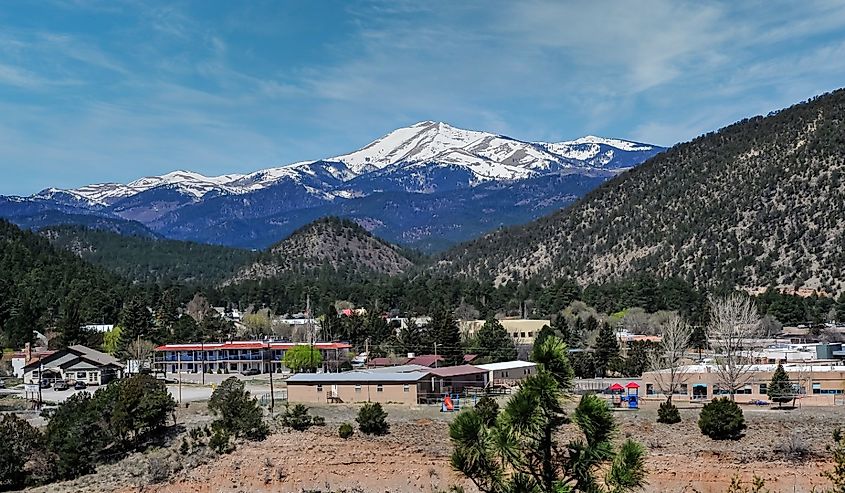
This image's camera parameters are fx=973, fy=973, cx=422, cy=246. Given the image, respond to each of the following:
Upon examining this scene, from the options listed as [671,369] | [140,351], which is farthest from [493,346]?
[140,351]

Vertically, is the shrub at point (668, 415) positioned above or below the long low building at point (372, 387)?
below

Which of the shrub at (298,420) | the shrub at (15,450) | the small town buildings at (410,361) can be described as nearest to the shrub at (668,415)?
the shrub at (298,420)

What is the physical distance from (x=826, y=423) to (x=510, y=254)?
142 m

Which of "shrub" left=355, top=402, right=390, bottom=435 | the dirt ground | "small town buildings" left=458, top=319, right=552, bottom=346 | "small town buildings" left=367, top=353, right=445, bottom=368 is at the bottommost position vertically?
the dirt ground

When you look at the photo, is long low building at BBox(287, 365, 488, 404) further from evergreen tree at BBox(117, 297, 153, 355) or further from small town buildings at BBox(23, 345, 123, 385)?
evergreen tree at BBox(117, 297, 153, 355)

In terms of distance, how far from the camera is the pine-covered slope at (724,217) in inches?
5187

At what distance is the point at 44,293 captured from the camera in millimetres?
113875

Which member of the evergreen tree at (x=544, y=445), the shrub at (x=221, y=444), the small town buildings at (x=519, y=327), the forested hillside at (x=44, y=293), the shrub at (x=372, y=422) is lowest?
the shrub at (x=221, y=444)

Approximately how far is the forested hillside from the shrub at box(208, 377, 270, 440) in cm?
4556

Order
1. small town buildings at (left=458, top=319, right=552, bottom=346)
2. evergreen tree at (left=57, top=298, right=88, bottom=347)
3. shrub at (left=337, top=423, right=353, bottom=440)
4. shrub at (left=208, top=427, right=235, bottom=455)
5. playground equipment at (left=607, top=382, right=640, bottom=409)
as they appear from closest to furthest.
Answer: shrub at (left=208, top=427, right=235, bottom=455)
shrub at (left=337, top=423, right=353, bottom=440)
playground equipment at (left=607, top=382, right=640, bottom=409)
evergreen tree at (left=57, top=298, right=88, bottom=347)
small town buildings at (left=458, top=319, right=552, bottom=346)

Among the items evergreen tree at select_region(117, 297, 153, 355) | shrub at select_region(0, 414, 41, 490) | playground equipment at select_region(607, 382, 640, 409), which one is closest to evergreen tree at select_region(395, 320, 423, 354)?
evergreen tree at select_region(117, 297, 153, 355)

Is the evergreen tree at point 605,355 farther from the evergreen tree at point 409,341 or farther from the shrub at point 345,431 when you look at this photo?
the shrub at point 345,431

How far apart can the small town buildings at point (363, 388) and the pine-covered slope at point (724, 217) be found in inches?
3198

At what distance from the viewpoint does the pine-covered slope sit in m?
132
